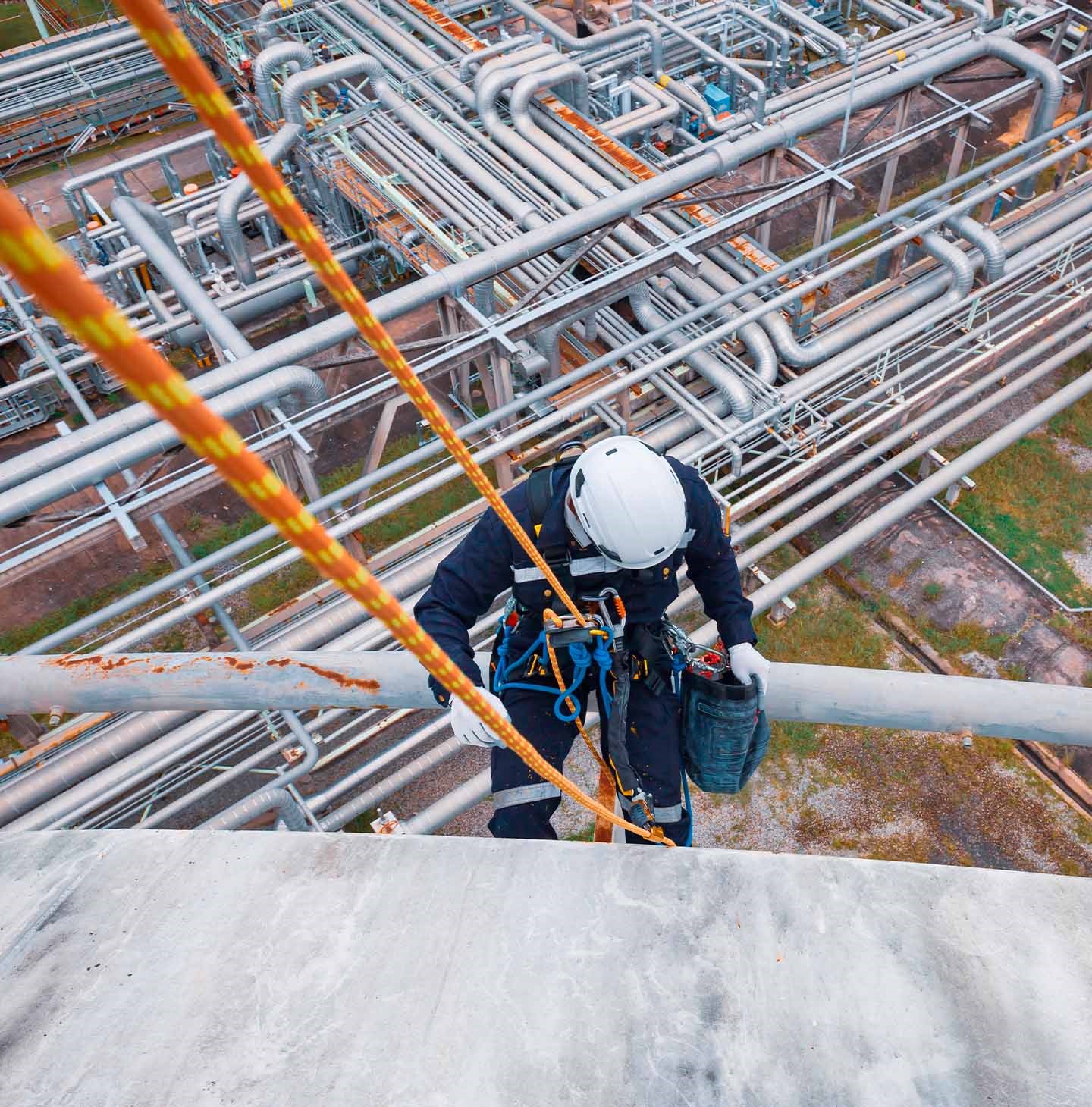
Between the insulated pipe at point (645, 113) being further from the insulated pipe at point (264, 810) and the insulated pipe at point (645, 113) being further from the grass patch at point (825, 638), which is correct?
the insulated pipe at point (264, 810)

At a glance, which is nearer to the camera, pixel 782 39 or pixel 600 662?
pixel 600 662

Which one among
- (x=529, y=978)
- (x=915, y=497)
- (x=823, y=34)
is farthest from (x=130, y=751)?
(x=823, y=34)

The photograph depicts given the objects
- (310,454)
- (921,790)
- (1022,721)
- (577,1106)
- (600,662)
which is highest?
(577,1106)

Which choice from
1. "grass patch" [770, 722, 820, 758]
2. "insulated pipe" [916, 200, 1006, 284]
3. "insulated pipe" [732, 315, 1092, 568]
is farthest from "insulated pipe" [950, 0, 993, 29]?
"grass patch" [770, 722, 820, 758]

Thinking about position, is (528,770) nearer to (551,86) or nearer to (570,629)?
(570,629)

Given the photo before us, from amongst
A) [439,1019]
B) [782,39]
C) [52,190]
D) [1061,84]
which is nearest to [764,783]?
[439,1019]

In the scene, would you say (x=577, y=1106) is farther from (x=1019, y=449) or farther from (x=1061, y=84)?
(x=1061, y=84)
